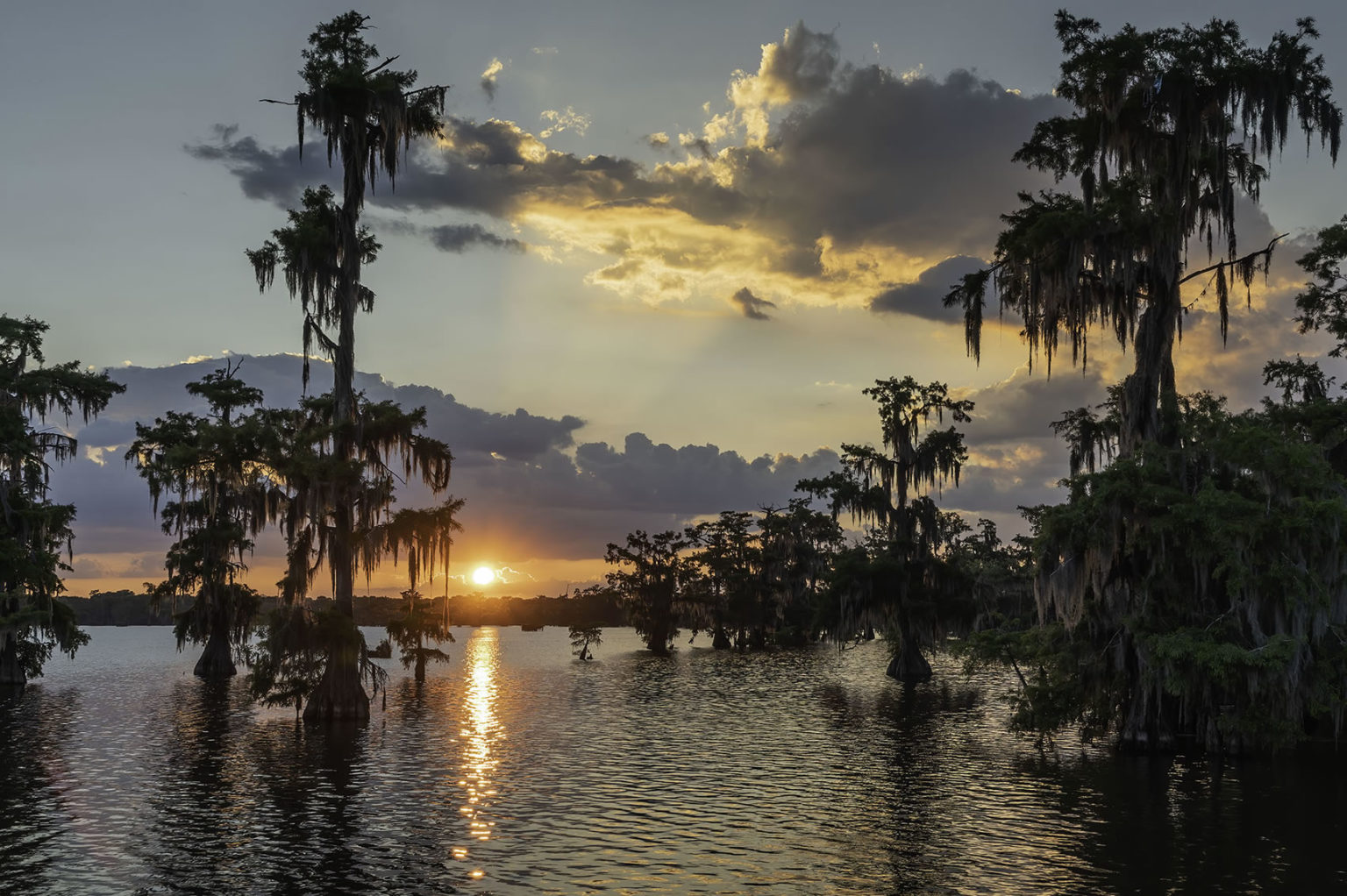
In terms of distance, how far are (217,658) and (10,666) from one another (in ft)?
40.2

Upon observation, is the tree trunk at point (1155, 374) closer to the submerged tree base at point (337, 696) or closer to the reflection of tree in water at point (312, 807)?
the reflection of tree in water at point (312, 807)

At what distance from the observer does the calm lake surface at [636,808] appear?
18.8m

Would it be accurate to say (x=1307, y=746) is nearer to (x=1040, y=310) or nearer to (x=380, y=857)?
(x=1040, y=310)

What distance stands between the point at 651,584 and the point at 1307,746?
67854mm

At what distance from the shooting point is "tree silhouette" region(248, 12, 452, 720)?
3841cm

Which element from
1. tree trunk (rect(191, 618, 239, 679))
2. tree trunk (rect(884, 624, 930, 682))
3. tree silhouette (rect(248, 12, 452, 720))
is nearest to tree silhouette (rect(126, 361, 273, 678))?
tree trunk (rect(191, 618, 239, 679))

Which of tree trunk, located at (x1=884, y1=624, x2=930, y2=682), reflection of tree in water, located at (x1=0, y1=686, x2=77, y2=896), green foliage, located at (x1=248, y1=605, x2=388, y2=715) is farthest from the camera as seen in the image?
tree trunk, located at (x1=884, y1=624, x2=930, y2=682)

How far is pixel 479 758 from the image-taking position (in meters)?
33.4

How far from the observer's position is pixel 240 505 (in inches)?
2288

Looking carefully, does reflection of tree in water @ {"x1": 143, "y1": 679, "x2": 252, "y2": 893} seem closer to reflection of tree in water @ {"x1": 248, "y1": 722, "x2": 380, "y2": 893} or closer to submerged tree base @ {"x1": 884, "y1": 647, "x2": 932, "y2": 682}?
reflection of tree in water @ {"x1": 248, "y1": 722, "x2": 380, "y2": 893}

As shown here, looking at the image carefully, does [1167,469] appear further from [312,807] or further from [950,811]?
[312,807]

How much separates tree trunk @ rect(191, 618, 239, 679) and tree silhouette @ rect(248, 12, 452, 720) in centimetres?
2898

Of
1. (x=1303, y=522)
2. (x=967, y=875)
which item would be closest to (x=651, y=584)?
(x=1303, y=522)

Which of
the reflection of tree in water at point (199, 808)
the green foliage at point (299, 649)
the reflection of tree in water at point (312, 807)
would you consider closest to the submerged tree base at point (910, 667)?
the green foliage at point (299, 649)
